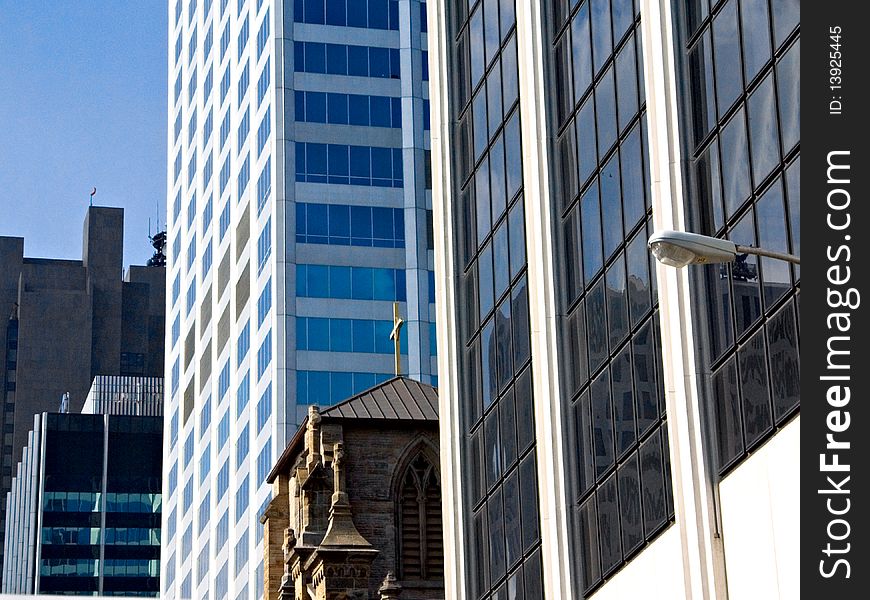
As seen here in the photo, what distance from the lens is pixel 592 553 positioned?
31859 millimetres

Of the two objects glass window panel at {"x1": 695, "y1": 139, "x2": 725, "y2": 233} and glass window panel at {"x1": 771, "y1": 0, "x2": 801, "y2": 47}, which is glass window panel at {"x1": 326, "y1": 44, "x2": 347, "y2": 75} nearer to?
glass window panel at {"x1": 695, "y1": 139, "x2": 725, "y2": 233}

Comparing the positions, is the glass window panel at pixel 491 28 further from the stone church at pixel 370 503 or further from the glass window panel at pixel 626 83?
the stone church at pixel 370 503

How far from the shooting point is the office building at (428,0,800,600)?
2509cm

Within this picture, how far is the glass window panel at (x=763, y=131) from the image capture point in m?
24.8

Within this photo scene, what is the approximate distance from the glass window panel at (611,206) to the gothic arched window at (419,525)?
24.6m

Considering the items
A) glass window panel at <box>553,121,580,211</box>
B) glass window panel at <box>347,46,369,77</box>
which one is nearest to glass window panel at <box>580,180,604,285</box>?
glass window panel at <box>553,121,580,211</box>

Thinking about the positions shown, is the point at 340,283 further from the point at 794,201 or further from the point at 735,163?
the point at 794,201

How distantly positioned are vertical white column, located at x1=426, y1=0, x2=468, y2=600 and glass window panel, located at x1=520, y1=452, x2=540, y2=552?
4509 millimetres

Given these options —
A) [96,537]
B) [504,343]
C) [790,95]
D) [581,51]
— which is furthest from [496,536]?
[96,537]
